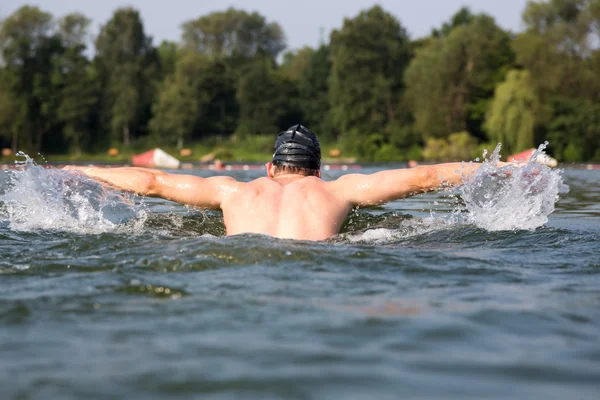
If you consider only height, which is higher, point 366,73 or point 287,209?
point 366,73

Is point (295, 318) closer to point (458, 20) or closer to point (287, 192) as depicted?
point (287, 192)

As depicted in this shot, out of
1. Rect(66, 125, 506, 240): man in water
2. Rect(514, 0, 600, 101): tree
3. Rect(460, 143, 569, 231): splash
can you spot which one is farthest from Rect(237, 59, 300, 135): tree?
Rect(66, 125, 506, 240): man in water

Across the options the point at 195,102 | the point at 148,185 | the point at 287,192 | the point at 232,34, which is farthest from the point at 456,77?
the point at 287,192

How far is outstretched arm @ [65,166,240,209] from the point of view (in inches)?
242

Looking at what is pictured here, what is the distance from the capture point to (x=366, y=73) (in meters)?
57.1

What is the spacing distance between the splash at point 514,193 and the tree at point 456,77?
44133 millimetres

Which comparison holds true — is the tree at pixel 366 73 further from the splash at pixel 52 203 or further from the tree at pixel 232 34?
the splash at pixel 52 203

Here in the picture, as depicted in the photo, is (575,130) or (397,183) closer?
(397,183)

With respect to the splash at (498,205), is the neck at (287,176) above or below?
above

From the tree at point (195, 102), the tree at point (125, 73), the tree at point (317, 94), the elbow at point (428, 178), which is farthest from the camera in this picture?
the tree at point (317, 94)

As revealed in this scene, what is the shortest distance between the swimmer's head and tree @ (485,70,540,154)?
35323 mm

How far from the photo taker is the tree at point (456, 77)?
5088 centimetres

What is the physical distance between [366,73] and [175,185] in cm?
5202

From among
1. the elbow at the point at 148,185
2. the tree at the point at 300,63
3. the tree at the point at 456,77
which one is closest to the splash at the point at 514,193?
the elbow at the point at 148,185
